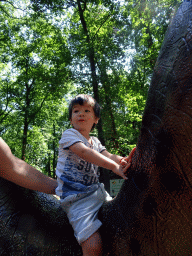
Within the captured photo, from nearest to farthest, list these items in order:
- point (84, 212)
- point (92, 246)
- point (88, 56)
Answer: point (92, 246) < point (84, 212) < point (88, 56)

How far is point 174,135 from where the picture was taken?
0.98 meters

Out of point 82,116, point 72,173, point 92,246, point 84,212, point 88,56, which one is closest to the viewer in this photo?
point 92,246

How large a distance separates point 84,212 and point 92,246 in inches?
9.3

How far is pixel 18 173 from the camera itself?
57.0 inches

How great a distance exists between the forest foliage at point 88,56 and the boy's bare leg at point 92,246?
8.89 meters

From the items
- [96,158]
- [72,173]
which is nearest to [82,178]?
[72,173]

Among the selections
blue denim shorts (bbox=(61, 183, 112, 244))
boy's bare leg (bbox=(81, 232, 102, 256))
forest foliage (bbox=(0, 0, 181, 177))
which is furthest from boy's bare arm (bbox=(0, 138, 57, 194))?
forest foliage (bbox=(0, 0, 181, 177))

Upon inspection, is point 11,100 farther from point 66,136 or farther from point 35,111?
point 66,136

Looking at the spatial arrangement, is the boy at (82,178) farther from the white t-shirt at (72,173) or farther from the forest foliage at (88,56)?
the forest foliage at (88,56)

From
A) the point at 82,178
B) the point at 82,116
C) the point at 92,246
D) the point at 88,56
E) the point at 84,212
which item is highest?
the point at 88,56

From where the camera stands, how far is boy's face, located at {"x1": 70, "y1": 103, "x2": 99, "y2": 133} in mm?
1928

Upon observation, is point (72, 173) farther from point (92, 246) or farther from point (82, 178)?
point (92, 246)

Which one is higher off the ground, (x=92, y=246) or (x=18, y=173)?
(x=18, y=173)

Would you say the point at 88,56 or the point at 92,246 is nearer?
the point at 92,246
